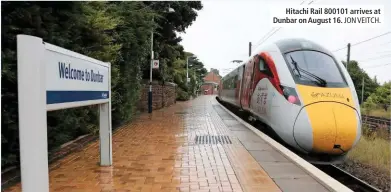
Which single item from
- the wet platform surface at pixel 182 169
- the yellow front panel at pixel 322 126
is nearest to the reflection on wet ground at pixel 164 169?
the wet platform surface at pixel 182 169

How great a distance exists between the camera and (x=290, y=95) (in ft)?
26.6

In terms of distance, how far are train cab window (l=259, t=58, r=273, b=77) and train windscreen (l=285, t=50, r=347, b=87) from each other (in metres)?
0.65

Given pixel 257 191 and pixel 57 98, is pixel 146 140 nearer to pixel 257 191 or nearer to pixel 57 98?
pixel 257 191

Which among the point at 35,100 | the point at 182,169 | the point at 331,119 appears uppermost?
the point at 35,100

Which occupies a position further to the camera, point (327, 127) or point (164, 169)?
point (327, 127)

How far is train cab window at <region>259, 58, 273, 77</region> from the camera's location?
942cm

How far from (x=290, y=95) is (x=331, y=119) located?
1.07m

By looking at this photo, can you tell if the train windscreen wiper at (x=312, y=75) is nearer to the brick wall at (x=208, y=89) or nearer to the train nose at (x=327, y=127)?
the train nose at (x=327, y=127)

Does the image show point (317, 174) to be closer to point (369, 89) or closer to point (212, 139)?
point (212, 139)

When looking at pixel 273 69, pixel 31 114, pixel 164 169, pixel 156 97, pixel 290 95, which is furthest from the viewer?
pixel 156 97

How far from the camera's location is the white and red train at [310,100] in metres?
7.40

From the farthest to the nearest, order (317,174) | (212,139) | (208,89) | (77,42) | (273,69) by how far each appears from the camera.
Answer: (208,89) < (212,139) < (273,69) < (77,42) < (317,174)

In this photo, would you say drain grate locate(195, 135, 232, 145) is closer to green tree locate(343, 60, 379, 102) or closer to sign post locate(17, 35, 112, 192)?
sign post locate(17, 35, 112, 192)

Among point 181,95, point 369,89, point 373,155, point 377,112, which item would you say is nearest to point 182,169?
point 373,155
